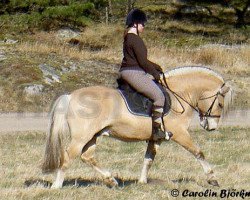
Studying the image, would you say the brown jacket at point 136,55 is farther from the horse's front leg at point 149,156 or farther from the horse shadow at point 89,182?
the horse shadow at point 89,182

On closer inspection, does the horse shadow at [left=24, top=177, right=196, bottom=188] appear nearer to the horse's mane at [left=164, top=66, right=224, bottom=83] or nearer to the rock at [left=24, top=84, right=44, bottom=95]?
the horse's mane at [left=164, top=66, right=224, bottom=83]

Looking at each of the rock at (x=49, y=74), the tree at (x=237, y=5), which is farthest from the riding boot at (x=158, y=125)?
the tree at (x=237, y=5)

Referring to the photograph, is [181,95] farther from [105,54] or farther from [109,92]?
[105,54]

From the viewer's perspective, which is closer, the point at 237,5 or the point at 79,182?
the point at 79,182

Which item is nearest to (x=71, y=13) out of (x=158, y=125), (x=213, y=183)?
(x=158, y=125)

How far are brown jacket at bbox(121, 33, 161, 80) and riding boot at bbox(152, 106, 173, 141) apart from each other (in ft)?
1.50

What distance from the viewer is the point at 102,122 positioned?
905 cm

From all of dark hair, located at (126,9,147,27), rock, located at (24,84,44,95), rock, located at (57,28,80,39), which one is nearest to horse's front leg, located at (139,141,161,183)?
dark hair, located at (126,9,147,27)

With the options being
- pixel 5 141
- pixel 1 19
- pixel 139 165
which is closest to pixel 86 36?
pixel 1 19

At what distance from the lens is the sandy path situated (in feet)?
52.3

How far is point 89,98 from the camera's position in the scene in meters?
9.08

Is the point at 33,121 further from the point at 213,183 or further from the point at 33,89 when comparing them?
the point at 213,183

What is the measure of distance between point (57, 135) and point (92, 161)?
619 millimetres

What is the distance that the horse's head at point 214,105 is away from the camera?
9844mm
